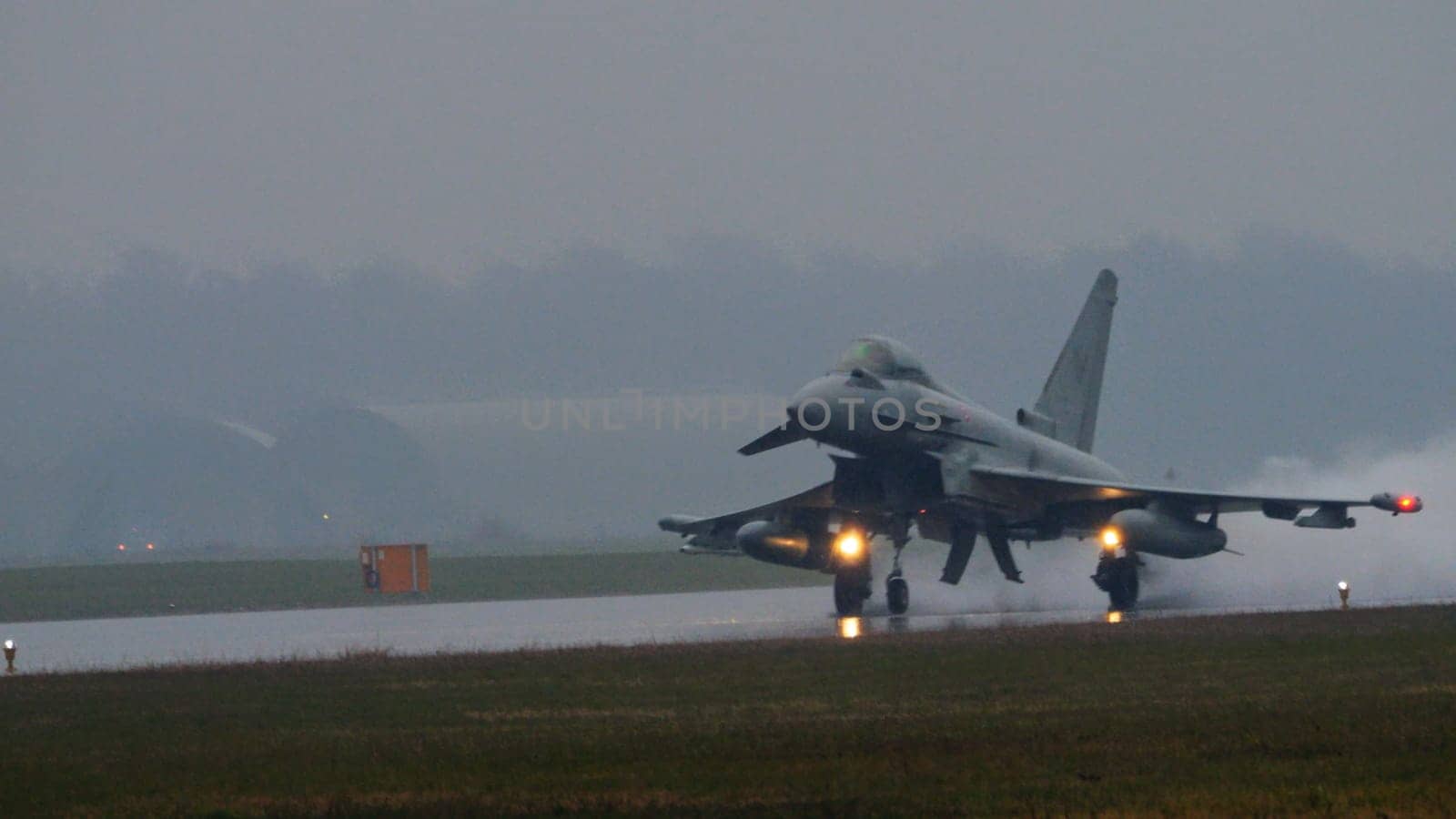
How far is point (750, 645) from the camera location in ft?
83.1

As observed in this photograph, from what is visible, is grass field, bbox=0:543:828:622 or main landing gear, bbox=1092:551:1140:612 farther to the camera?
grass field, bbox=0:543:828:622

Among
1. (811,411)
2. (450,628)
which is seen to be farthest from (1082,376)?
(450,628)

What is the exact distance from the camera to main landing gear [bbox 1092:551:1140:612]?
36.2m

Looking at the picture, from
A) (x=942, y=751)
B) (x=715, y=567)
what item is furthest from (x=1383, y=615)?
(x=715, y=567)

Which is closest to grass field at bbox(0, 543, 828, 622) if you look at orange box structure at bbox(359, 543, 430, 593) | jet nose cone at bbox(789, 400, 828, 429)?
orange box structure at bbox(359, 543, 430, 593)

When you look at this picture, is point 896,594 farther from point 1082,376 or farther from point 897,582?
point 1082,376

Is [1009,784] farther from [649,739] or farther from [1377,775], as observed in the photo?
[649,739]

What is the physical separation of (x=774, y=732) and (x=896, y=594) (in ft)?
66.7

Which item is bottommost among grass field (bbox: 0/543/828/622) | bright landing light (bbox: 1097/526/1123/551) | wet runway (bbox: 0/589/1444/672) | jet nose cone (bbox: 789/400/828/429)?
wet runway (bbox: 0/589/1444/672)

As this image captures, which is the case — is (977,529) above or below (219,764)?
above

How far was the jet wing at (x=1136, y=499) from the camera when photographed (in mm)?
34656

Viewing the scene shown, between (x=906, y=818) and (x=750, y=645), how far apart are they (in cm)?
1427

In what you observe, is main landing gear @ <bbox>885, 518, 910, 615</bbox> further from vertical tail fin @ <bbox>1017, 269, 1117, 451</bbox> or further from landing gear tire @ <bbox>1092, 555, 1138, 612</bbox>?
vertical tail fin @ <bbox>1017, 269, 1117, 451</bbox>

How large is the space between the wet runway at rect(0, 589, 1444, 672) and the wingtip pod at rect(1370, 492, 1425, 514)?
3.66 metres
